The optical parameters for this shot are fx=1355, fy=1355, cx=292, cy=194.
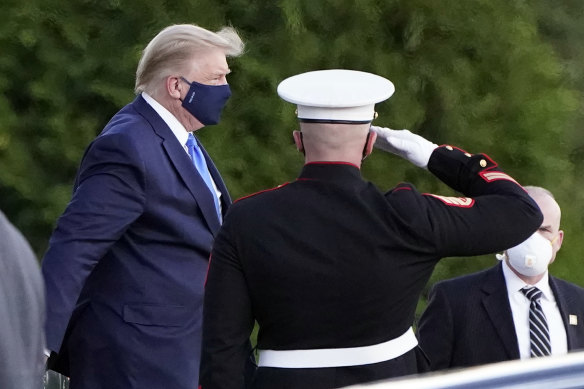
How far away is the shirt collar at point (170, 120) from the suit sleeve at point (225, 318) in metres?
1.43

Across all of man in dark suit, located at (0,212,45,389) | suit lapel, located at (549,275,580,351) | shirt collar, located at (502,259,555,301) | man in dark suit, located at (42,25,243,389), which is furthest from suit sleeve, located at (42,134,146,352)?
man in dark suit, located at (0,212,45,389)

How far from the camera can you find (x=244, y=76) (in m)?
6.24

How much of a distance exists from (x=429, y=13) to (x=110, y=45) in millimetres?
1484

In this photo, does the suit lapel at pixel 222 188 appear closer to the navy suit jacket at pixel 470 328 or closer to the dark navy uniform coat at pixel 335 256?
the navy suit jacket at pixel 470 328

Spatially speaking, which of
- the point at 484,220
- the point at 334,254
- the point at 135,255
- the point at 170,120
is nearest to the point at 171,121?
the point at 170,120

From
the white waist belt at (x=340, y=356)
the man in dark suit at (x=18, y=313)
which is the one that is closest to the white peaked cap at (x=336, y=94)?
the white waist belt at (x=340, y=356)

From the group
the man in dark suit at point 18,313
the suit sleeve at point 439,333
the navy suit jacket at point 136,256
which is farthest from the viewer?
the suit sleeve at point 439,333

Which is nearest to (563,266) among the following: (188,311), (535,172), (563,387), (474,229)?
(535,172)

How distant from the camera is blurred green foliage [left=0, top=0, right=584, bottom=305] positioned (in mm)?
6148

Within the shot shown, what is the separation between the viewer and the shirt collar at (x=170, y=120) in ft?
15.3

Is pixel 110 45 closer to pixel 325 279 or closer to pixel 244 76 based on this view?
pixel 244 76

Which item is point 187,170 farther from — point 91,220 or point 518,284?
point 518,284

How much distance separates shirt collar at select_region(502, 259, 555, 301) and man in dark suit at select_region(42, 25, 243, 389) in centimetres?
105

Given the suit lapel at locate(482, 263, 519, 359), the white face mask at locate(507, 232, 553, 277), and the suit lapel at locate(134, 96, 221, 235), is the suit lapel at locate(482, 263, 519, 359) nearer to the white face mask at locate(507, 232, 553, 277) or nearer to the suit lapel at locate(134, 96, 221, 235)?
the white face mask at locate(507, 232, 553, 277)
